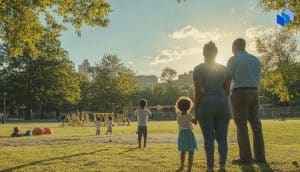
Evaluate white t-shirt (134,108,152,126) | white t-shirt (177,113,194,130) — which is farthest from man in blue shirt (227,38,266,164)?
white t-shirt (134,108,152,126)

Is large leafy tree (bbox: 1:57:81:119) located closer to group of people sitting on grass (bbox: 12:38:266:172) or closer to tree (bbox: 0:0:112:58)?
tree (bbox: 0:0:112:58)

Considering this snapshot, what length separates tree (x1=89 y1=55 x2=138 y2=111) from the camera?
9931 cm

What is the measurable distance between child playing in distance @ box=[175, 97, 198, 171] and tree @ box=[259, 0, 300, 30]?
8.03 m

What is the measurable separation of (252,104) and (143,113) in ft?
21.5

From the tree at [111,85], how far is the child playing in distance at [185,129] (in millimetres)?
89293

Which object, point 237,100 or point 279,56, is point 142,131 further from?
point 279,56

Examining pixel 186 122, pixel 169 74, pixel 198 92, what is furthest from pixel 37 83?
pixel 198 92

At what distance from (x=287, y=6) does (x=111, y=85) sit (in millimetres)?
84283

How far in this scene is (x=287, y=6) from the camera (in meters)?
16.8

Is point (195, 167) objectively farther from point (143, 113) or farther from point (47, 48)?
point (47, 48)

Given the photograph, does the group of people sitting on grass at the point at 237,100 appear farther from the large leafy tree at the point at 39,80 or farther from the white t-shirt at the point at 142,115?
the large leafy tree at the point at 39,80

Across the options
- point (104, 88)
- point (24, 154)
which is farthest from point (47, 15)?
point (104, 88)

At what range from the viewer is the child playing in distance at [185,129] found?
9.53 metres

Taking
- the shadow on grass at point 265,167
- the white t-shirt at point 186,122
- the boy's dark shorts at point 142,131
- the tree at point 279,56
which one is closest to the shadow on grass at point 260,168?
the shadow on grass at point 265,167
